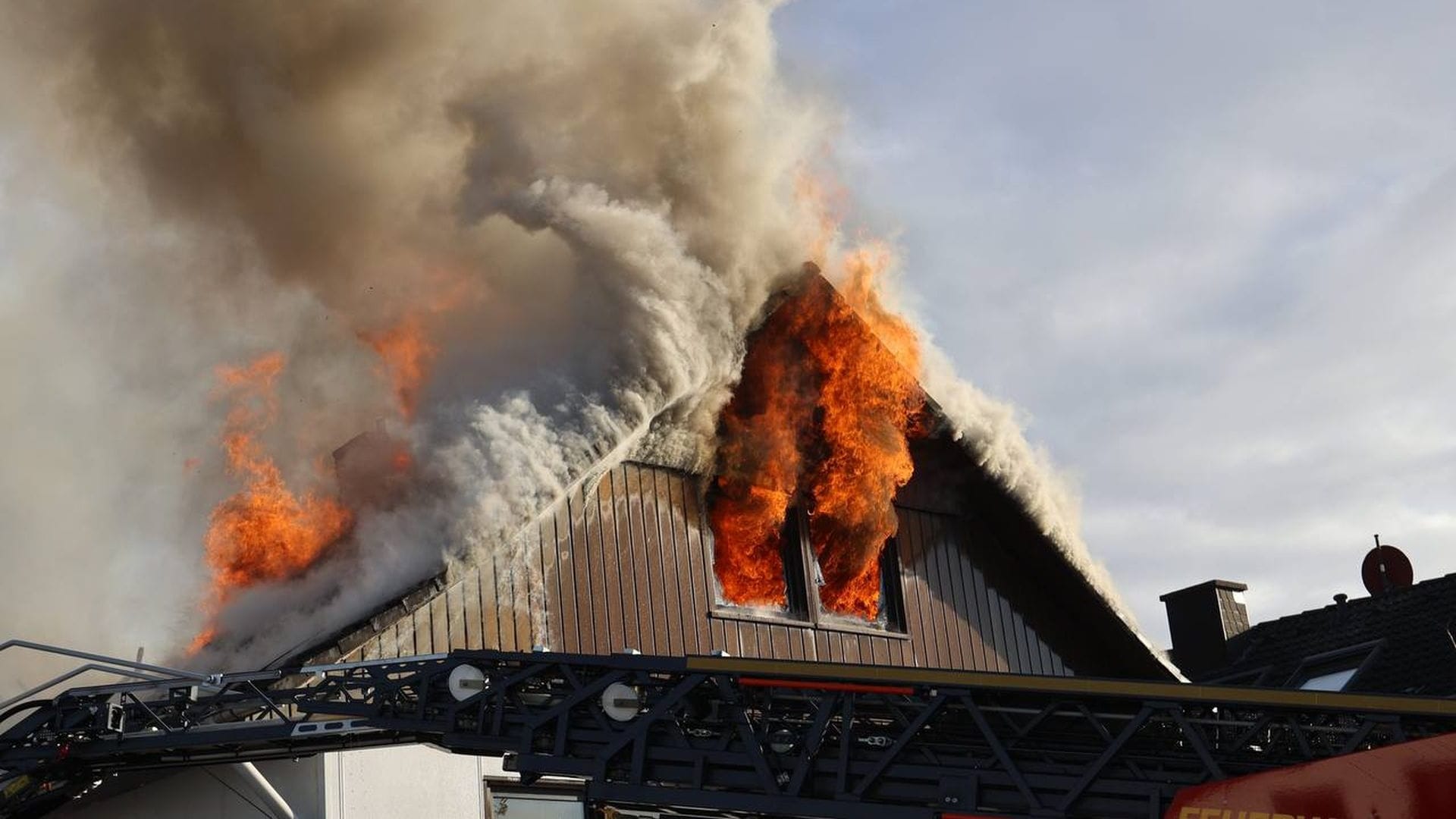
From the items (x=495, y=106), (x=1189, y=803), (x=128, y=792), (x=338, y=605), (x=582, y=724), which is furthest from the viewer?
(x=495, y=106)

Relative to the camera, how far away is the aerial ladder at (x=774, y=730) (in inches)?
349

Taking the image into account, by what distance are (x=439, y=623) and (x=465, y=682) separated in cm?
325

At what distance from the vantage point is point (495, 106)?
1678cm

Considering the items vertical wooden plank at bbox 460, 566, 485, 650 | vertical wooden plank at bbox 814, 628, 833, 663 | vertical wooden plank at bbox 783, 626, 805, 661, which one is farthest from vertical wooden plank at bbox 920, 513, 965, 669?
vertical wooden plank at bbox 460, 566, 485, 650

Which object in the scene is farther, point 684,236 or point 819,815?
point 684,236

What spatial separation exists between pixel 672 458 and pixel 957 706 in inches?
255

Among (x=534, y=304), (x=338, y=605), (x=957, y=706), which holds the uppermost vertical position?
(x=534, y=304)

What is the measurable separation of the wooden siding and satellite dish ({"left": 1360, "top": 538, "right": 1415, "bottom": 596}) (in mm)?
5555

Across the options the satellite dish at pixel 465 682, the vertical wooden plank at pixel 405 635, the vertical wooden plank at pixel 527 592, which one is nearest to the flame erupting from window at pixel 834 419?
the vertical wooden plank at pixel 527 592

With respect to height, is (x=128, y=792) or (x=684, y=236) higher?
(x=684, y=236)

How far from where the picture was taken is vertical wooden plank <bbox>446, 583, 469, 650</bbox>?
1330 cm

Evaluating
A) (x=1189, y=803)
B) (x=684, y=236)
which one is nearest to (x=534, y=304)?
(x=684, y=236)

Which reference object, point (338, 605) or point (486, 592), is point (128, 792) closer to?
point (338, 605)

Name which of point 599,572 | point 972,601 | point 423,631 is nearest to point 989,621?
point 972,601
